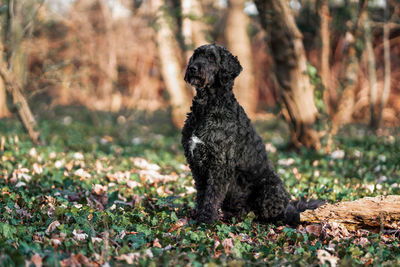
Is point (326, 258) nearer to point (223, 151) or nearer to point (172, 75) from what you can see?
point (223, 151)

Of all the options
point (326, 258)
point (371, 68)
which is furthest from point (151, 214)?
point (371, 68)

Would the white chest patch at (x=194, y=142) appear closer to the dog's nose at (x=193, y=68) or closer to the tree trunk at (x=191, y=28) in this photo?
the dog's nose at (x=193, y=68)

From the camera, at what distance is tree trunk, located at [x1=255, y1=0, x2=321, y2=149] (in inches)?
331

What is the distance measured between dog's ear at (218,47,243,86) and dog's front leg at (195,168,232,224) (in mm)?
976

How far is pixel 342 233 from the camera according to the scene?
14.1ft

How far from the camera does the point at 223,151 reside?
4.40 metres

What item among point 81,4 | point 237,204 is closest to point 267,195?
point 237,204

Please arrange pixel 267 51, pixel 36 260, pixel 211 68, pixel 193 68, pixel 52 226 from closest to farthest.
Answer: pixel 36 260
pixel 52 226
pixel 193 68
pixel 211 68
pixel 267 51

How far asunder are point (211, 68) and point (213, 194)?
4.40 ft

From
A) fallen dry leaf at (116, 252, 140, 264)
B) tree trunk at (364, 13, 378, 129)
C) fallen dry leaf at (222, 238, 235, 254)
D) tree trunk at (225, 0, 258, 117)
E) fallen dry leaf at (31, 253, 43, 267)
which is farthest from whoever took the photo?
tree trunk at (225, 0, 258, 117)

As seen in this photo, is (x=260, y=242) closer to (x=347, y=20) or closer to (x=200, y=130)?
(x=200, y=130)

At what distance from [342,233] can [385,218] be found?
494 mm

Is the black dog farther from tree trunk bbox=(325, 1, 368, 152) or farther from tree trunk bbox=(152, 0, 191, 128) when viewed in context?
tree trunk bbox=(152, 0, 191, 128)

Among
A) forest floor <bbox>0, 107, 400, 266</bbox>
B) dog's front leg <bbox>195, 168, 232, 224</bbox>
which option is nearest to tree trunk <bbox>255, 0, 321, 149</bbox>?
forest floor <bbox>0, 107, 400, 266</bbox>
